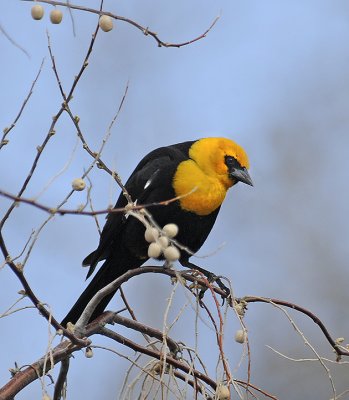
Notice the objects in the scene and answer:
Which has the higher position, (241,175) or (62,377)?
(241,175)

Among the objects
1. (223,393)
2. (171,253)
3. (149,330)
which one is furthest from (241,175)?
(171,253)

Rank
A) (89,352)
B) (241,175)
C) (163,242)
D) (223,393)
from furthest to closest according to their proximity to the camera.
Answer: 1. (241,175)
2. (89,352)
3. (223,393)
4. (163,242)

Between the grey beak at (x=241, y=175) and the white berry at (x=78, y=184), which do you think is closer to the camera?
the white berry at (x=78, y=184)

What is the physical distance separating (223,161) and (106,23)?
1587mm

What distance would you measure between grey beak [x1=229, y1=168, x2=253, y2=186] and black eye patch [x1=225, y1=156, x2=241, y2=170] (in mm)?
16

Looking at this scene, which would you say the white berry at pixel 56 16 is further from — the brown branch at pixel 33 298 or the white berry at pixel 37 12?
the brown branch at pixel 33 298

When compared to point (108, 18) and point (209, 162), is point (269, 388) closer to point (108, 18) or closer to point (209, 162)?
point (209, 162)

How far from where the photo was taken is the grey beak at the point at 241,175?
3.44 m

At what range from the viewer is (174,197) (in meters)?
3.35

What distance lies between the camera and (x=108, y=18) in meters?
1.95

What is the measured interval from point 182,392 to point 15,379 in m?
0.35

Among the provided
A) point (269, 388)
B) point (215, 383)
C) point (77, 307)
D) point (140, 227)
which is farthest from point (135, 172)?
point (215, 383)

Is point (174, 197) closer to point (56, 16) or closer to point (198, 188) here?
point (198, 188)

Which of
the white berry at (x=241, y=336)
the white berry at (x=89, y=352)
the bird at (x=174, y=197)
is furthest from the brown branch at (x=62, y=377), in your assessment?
the bird at (x=174, y=197)
